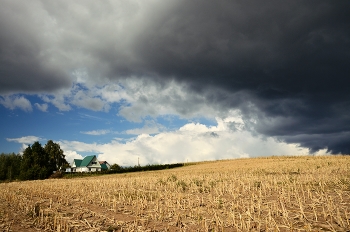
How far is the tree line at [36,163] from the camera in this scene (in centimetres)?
8041

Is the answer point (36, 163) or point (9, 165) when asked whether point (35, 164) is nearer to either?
point (36, 163)

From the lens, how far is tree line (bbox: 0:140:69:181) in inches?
3166

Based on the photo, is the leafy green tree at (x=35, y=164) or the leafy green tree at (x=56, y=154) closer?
the leafy green tree at (x=35, y=164)

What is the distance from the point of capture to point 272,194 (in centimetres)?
1520

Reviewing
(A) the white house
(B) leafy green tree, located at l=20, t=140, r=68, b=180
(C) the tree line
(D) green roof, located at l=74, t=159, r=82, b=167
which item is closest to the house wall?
(A) the white house

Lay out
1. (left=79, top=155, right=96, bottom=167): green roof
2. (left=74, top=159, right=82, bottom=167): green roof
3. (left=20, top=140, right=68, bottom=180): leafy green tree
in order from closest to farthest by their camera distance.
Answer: (left=20, top=140, right=68, bottom=180): leafy green tree → (left=79, top=155, right=96, bottom=167): green roof → (left=74, top=159, right=82, bottom=167): green roof

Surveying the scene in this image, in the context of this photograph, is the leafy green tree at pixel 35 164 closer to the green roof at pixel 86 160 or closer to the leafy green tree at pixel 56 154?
the leafy green tree at pixel 56 154

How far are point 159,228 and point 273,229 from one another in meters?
4.11

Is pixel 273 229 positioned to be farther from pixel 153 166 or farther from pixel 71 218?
pixel 153 166

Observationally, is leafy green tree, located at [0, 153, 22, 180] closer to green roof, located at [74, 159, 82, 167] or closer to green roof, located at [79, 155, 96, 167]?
green roof, located at [74, 159, 82, 167]

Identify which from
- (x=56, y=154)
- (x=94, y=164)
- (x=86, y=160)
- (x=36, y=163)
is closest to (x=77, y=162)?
(x=86, y=160)

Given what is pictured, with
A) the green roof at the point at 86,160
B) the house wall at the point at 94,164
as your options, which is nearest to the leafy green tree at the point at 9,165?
the green roof at the point at 86,160

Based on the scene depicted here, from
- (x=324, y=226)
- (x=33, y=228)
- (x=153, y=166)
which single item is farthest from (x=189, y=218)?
(x=153, y=166)

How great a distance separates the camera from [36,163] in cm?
8494
